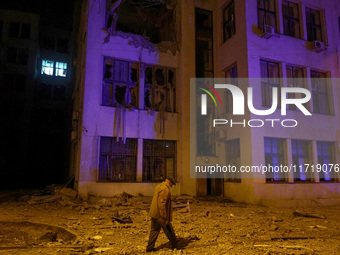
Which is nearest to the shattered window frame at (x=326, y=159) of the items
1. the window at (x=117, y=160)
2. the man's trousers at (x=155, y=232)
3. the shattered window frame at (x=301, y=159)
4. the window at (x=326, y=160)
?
the window at (x=326, y=160)

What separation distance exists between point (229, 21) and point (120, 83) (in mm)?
7128

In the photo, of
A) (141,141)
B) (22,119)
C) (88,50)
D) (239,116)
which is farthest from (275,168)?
(22,119)

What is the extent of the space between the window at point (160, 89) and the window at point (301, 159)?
22.2 ft

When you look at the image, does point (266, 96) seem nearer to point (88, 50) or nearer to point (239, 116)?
point (239, 116)

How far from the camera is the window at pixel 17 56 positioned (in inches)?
1243

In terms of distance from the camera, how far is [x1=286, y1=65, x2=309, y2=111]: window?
48.0ft

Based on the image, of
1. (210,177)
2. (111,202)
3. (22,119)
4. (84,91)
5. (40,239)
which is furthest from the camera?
(22,119)

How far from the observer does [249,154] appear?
509 inches

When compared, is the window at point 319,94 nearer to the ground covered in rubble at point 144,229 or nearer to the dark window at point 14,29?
the ground covered in rubble at point 144,229

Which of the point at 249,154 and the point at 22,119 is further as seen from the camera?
the point at 22,119

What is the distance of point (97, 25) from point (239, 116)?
8.62 m

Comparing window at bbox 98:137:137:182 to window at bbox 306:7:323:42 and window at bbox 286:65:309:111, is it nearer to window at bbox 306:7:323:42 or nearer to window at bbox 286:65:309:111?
window at bbox 286:65:309:111

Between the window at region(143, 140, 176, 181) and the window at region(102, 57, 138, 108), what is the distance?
232 cm

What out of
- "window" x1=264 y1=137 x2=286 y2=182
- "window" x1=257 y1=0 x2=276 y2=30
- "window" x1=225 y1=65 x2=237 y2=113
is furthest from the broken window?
"window" x1=264 y1=137 x2=286 y2=182
